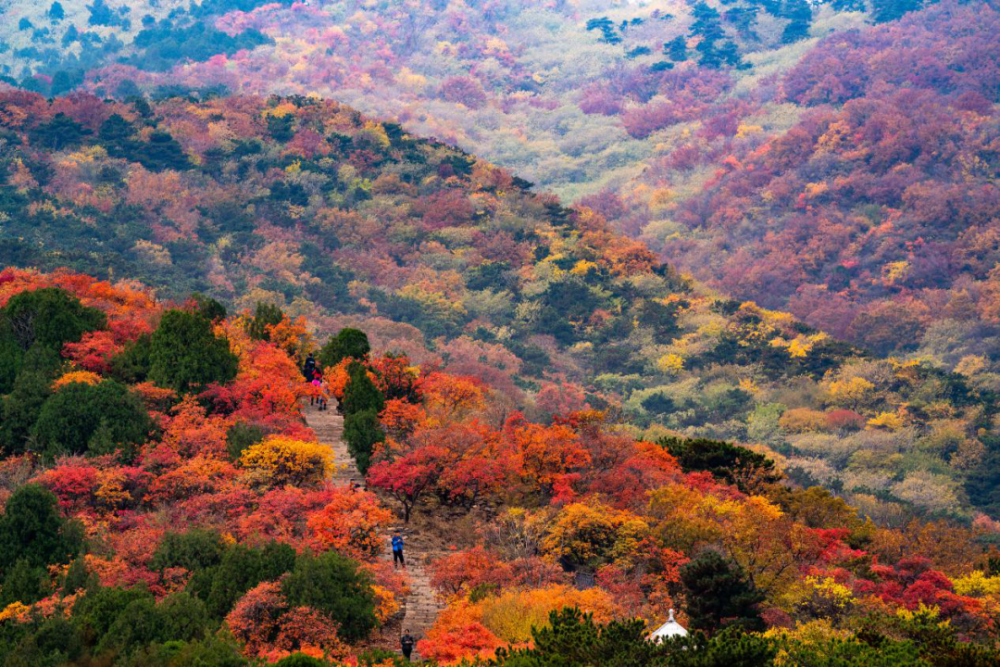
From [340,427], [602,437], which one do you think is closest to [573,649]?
[602,437]

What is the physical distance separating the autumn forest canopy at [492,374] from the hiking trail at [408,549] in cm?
20

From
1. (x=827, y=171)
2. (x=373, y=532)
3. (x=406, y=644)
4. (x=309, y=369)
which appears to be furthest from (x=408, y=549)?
(x=827, y=171)

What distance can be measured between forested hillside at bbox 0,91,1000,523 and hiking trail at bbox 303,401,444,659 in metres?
25.6

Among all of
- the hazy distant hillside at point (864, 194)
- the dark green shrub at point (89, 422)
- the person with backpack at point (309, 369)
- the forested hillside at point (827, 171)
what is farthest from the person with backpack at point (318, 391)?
the forested hillside at point (827, 171)

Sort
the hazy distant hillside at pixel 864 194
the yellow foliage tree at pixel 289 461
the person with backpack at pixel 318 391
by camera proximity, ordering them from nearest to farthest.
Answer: the yellow foliage tree at pixel 289 461 → the person with backpack at pixel 318 391 → the hazy distant hillside at pixel 864 194

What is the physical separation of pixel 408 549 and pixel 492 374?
46.1 m

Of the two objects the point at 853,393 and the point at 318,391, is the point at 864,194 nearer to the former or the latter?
the point at 853,393

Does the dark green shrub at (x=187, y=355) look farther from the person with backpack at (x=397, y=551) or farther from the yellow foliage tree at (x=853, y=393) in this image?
the yellow foliage tree at (x=853, y=393)

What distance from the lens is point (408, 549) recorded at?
3766cm

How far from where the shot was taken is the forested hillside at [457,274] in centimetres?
8706

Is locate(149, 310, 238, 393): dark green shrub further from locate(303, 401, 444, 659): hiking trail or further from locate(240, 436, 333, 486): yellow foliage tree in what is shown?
locate(240, 436, 333, 486): yellow foliage tree

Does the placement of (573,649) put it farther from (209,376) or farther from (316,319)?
(316,319)

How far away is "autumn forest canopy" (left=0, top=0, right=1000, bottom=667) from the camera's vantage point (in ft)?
102

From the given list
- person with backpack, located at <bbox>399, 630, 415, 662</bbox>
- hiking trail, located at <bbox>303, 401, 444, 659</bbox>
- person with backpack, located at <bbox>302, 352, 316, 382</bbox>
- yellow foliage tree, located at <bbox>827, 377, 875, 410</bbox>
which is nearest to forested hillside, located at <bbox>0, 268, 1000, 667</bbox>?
hiking trail, located at <bbox>303, 401, 444, 659</bbox>
